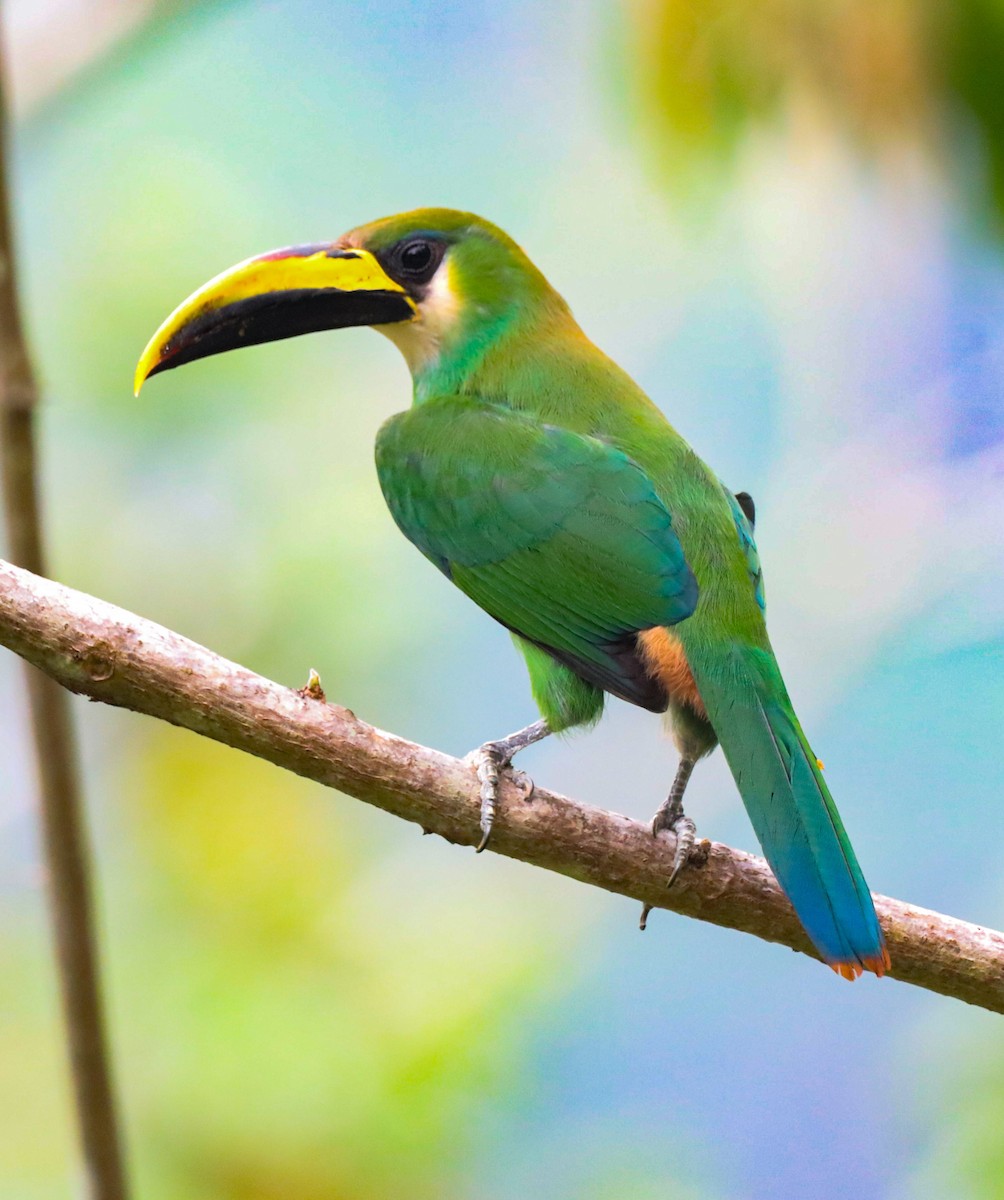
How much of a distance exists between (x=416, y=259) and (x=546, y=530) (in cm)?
84

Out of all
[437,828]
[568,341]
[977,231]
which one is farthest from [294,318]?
[977,231]

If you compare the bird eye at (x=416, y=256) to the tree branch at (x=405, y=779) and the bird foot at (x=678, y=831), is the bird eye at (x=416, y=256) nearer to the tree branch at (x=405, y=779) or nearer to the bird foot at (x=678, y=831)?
the tree branch at (x=405, y=779)

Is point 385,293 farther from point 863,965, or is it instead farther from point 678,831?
point 863,965

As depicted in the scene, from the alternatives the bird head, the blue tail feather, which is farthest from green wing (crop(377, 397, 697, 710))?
the bird head

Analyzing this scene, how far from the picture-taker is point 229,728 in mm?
2184

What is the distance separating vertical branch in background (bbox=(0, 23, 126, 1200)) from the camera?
2539 millimetres

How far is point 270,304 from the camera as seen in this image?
2924 millimetres

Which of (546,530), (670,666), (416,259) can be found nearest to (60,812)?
(546,530)

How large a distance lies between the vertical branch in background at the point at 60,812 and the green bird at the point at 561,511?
1.24 feet

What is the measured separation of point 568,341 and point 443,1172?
2.39 m

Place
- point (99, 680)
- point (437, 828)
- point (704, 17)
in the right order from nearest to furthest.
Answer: point (99, 680)
point (437, 828)
point (704, 17)

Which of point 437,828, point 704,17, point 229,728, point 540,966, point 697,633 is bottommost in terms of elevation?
point 540,966

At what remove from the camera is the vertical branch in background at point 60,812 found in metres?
2.54

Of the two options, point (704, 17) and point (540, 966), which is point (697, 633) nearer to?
point (540, 966)
